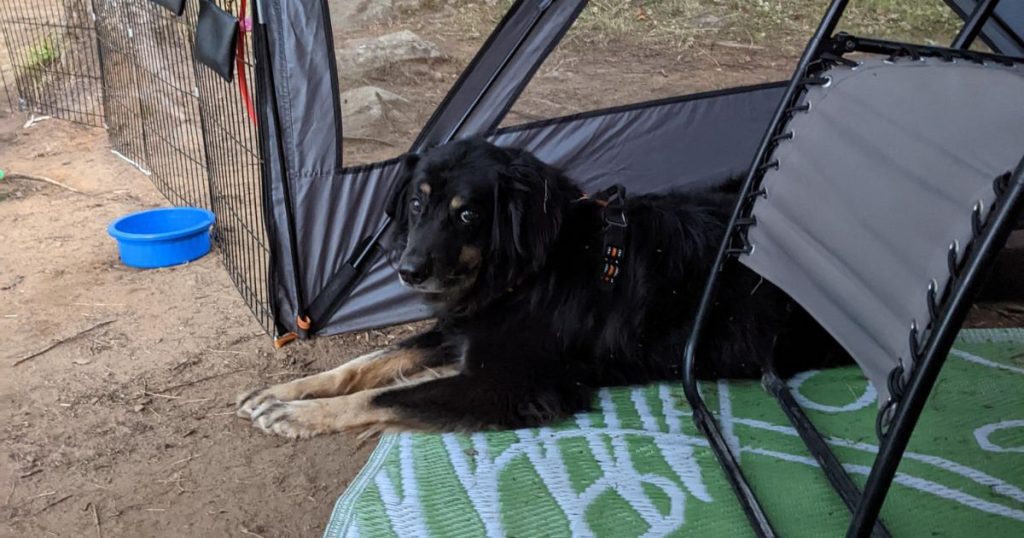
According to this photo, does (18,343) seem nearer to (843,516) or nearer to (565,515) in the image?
(565,515)

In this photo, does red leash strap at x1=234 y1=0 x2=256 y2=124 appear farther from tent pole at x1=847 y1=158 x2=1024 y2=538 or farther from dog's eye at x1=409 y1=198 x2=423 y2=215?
tent pole at x1=847 y1=158 x2=1024 y2=538

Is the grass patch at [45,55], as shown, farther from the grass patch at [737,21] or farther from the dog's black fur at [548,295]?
the dog's black fur at [548,295]

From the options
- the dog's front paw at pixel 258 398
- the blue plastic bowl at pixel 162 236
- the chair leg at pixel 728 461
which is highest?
the blue plastic bowl at pixel 162 236

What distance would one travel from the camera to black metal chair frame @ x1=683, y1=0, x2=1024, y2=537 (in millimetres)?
1609

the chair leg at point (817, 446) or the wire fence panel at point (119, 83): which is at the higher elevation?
the wire fence panel at point (119, 83)

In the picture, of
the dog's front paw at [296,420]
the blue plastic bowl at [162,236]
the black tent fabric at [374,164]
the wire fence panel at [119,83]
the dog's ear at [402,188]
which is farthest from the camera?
the wire fence panel at [119,83]

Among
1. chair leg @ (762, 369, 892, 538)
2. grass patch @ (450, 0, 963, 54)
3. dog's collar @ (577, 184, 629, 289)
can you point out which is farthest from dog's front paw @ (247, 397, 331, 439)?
grass patch @ (450, 0, 963, 54)

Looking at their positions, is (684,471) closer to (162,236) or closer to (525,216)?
(525,216)

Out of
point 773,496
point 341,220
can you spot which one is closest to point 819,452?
point 773,496

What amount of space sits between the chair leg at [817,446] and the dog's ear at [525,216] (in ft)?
3.03

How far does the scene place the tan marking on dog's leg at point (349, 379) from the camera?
3.08 meters

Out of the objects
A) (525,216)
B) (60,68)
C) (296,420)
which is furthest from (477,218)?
(60,68)

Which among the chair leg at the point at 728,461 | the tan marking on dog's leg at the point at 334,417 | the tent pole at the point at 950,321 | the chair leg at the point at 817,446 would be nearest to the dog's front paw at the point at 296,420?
the tan marking on dog's leg at the point at 334,417

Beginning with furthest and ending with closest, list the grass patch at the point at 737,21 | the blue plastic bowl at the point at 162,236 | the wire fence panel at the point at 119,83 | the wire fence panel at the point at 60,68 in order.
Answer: the wire fence panel at the point at 60,68
the wire fence panel at the point at 119,83
the blue plastic bowl at the point at 162,236
the grass patch at the point at 737,21
